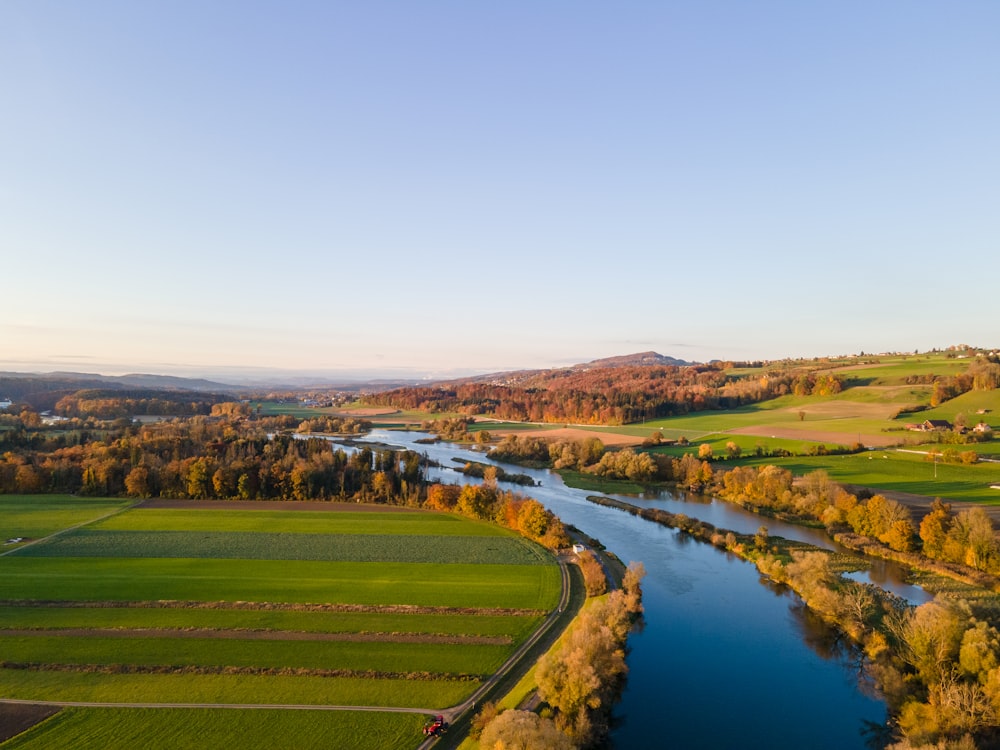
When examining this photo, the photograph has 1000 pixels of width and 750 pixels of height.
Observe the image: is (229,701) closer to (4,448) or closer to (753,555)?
(753,555)


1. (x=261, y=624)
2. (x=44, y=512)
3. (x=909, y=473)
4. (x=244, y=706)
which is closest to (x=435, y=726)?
(x=244, y=706)

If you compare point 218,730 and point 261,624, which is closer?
point 218,730

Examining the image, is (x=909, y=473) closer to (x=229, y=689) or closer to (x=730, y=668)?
(x=730, y=668)

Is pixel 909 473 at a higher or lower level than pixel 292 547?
higher

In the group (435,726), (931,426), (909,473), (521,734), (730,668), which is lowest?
(730,668)

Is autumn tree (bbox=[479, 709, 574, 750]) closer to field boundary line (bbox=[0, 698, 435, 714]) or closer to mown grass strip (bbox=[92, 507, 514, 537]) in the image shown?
field boundary line (bbox=[0, 698, 435, 714])

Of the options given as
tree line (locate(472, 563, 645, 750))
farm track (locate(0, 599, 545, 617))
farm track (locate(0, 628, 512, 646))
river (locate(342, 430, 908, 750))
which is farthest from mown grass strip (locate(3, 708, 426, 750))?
farm track (locate(0, 599, 545, 617))

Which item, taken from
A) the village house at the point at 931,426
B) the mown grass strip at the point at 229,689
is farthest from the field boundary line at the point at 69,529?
the village house at the point at 931,426

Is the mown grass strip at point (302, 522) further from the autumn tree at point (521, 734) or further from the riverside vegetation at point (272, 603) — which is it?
the autumn tree at point (521, 734)
